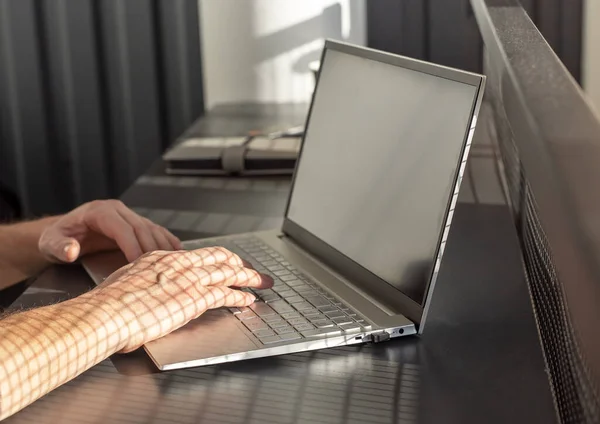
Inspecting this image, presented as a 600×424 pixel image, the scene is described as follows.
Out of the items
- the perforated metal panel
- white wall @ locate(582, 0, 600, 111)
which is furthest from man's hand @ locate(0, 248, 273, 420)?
white wall @ locate(582, 0, 600, 111)

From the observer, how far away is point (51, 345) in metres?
0.82

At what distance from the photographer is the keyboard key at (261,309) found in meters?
0.96

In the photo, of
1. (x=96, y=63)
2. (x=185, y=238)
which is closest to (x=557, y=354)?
(x=185, y=238)

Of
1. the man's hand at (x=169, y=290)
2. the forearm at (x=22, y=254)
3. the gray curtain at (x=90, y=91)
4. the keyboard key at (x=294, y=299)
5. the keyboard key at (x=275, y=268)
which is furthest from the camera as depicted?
the gray curtain at (x=90, y=91)

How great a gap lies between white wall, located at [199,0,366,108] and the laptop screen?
1.16 m

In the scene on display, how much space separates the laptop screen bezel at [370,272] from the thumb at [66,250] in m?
0.27

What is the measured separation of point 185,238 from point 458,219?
0.39 meters

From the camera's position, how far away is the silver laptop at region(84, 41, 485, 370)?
90 centimetres

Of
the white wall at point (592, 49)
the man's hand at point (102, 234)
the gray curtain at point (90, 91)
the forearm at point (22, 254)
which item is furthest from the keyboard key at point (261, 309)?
the gray curtain at point (90, 91)

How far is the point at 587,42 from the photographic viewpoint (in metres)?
2.35

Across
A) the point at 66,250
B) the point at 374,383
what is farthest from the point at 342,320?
the point at 66,250

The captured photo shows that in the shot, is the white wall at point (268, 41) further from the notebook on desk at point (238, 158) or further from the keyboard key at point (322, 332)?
the keyboard key at point (322, 332)

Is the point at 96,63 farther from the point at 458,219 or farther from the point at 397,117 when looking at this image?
the point at 397,117

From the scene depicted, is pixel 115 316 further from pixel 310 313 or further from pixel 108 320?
pixel 310 313
